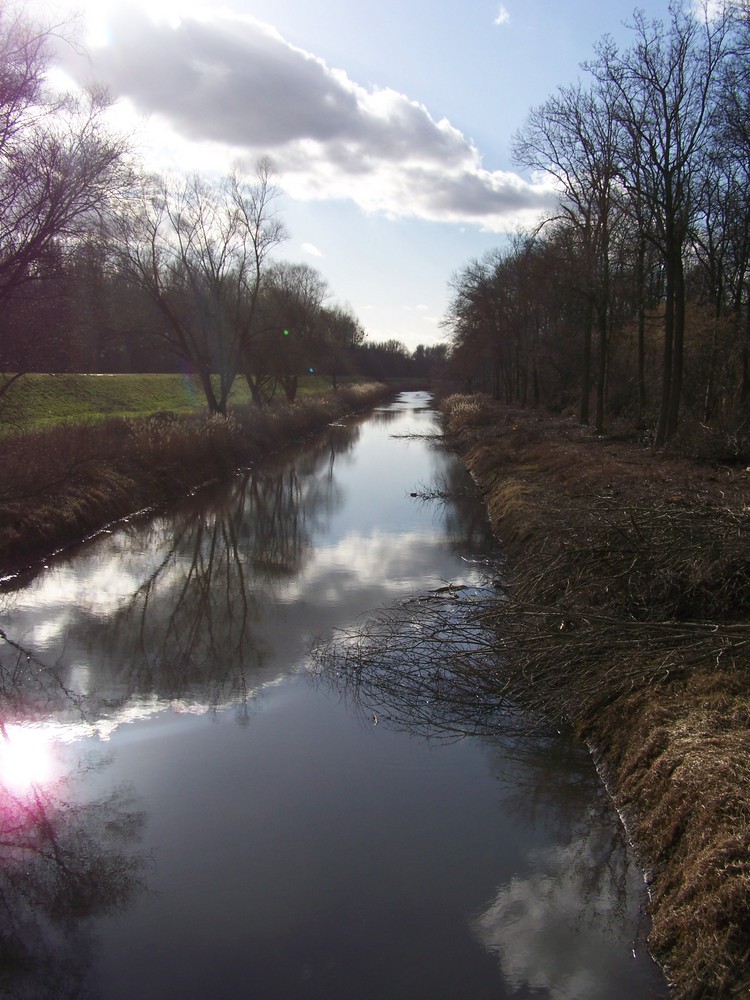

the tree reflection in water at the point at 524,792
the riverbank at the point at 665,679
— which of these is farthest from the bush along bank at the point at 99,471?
the riverbank at the point at 665,679

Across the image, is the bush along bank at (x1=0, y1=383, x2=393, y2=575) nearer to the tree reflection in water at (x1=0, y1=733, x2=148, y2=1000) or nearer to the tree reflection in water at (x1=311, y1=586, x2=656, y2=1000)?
the tree reflection in water at (x1=311, y1=586, x2=656, y2=1000)

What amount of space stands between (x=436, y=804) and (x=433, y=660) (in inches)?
87.9

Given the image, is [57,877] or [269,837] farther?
[269,837]

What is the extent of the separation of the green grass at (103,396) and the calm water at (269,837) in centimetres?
1955

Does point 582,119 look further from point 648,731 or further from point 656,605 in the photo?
point 648,731

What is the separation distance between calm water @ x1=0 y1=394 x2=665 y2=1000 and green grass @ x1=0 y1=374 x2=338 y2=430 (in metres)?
19.5

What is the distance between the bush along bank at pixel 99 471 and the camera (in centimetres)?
1369

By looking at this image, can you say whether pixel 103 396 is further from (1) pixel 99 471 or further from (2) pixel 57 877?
(2) pixel 57 877

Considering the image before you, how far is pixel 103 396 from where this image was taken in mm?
38812

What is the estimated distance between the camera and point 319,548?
48.7 feet

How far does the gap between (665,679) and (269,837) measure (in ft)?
10.7

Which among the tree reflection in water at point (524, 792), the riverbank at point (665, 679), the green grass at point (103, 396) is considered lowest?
the tree reflection in water at point (524, 792)

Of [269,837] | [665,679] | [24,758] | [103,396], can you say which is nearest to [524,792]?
[665,679]

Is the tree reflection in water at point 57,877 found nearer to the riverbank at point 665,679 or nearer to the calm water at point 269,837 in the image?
the calm water at point 269,837
